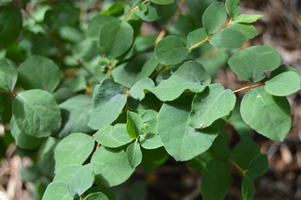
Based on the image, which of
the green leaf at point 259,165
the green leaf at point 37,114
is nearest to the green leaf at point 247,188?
the green leaf at point 259,165

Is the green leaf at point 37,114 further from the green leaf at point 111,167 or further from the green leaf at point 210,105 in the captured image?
the green leaf at point 210,105

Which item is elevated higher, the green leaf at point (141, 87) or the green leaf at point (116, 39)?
the green leaf at point (116, 39)

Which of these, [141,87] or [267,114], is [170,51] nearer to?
[141,87]

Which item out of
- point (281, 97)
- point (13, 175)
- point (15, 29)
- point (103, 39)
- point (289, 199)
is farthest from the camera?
point (13, 175)

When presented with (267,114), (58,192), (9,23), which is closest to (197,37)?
(267,114)

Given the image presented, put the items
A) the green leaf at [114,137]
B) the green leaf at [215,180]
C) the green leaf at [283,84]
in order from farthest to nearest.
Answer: the green leaf at [215,180] < the green leaf at [114,137] < the green leaf at [283,84]

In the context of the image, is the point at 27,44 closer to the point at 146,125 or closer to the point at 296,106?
the point at 146,125

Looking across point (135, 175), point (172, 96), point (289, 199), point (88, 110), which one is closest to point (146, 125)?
point (172, 96)
